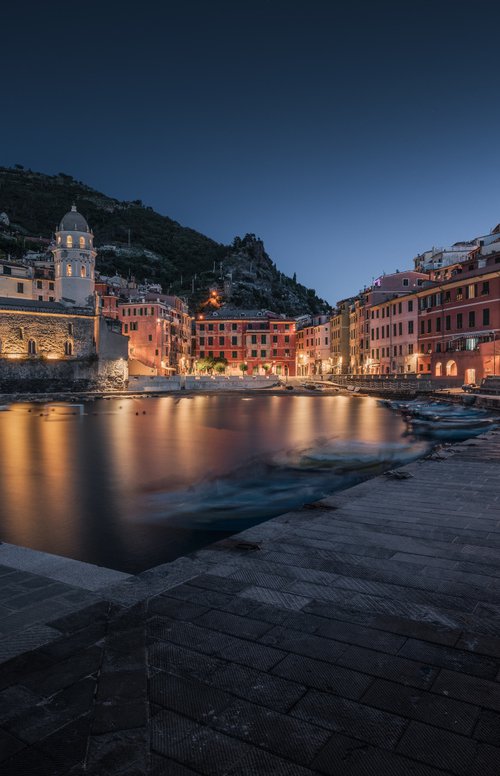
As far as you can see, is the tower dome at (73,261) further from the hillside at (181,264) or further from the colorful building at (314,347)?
the hillside at (181,264)

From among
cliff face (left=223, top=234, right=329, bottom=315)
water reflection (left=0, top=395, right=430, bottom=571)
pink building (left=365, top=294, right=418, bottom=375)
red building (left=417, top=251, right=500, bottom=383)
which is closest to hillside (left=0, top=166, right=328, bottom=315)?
cliff face (left=223, top=234, right=329, bottom=315)

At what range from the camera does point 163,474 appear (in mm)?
18531

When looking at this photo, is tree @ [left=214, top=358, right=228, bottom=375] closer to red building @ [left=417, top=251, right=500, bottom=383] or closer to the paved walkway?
red building @ [left=417, top=251, right=500, bottom=383]

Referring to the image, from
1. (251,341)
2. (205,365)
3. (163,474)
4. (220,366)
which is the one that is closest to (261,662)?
(163,474)

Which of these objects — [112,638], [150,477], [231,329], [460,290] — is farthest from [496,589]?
[231,329]

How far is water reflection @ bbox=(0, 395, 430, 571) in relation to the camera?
10.7 m

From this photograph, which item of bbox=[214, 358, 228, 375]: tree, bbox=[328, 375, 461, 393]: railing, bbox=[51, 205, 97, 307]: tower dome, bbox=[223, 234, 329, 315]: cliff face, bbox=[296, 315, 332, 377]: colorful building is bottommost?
bbox=[328, 375, 461, 393]: railing

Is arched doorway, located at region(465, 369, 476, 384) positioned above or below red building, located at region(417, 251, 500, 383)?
below

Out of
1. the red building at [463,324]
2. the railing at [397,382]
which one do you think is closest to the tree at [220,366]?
the railing at [397,382]

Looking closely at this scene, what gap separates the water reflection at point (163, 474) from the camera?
1066 centimetres

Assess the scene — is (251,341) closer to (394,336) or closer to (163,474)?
(394,336)

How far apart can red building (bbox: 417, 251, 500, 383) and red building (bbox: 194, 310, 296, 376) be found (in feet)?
143

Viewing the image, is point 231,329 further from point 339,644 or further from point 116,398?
point 339,644

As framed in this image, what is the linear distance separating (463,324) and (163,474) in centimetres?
4709
